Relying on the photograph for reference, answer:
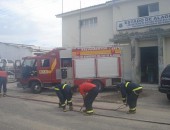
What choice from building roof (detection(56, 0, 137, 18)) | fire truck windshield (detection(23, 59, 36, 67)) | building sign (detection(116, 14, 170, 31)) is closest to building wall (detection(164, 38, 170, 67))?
building sign (detection(116, 14, 170, 31))

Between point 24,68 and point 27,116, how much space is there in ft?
29.0

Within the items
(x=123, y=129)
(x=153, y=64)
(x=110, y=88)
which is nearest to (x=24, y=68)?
(x=110, y=88)

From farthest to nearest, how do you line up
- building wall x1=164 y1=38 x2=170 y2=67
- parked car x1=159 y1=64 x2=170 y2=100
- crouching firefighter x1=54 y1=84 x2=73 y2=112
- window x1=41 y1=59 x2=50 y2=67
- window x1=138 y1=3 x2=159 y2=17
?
window x1=138 y1=3 x2=159 y2=17, building wall x1=164 y1=38 x2=170 y2=67, window x1=41 y1=59 x2=50 y2=67, parked car x1=159 y1=64 x2=170 y2=100, crouching firefighter x1=54 y1=84 x2=73 y2=112

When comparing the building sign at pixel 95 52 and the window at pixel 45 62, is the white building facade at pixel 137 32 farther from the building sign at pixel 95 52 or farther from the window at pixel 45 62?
the window at pixel 45 62

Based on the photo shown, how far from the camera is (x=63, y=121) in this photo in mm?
11078

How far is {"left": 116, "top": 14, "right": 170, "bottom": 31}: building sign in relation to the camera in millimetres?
20734

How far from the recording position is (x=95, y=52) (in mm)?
20000

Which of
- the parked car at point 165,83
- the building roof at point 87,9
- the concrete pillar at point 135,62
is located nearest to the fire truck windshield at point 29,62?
the concrete pillar at point 135,62

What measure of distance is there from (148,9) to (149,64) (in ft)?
13.0

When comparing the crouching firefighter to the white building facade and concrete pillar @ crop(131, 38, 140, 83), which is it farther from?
concrete pillar @ crop(131, 38, 140, 83)

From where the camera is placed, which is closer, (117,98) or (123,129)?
(123,129)

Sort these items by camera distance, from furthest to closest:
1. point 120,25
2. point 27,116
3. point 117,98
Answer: point 120,25 < point 117,98 < point 27,116

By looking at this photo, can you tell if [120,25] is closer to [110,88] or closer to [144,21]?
[144,21]

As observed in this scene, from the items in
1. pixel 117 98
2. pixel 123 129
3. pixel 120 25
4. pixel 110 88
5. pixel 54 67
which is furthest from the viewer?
pixel 120 25
